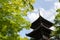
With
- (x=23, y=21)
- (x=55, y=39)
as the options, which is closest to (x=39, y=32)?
(x=55, y=39)

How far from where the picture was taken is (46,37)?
128 ft

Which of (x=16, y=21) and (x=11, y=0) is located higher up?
(x=11, y=0)

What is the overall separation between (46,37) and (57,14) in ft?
45.3

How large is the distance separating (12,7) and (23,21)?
4.55 ft

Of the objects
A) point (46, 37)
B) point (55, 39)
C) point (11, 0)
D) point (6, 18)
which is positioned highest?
point (46, 37)

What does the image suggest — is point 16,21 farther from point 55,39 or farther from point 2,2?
point 55,39

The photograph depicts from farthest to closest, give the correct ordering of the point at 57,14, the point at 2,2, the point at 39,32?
the point at 39,32
the point at 57,14
the point at 2,2

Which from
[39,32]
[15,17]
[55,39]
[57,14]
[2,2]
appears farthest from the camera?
[39,32]

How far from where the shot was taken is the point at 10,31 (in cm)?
1379

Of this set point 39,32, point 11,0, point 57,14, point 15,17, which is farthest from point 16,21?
point 39,32

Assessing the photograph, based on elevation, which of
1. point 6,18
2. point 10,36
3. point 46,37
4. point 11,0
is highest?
point 46,37

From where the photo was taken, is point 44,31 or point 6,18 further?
point 44,31

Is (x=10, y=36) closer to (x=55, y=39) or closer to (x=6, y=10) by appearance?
(x=6, y=10)

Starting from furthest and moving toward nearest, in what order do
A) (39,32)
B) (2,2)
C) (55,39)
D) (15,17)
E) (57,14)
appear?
1. (39,32)
2. (55,39)
3. (57,14)
4. (15,17)
5. (2,2)
